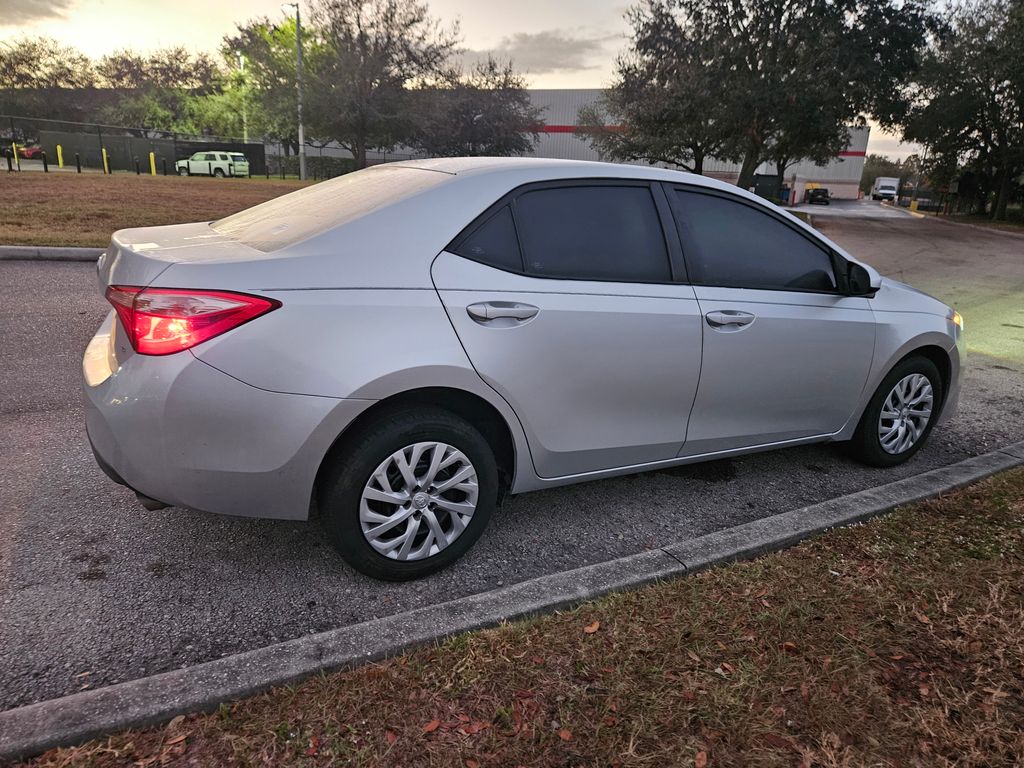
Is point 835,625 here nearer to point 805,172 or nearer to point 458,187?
point 458,187

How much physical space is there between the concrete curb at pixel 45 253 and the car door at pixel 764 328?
28.0 ft

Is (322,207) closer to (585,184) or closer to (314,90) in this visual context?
(585,184)

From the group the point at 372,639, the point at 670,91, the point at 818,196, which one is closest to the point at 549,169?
the point at 372,639

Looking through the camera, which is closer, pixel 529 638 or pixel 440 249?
pixel 529 638

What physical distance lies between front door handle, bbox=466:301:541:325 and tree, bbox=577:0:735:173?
2674 cm

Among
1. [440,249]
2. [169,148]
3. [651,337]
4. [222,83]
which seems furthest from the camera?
[222,83]

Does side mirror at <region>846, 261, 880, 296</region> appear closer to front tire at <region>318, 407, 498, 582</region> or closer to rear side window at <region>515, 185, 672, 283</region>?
rear side window at <region>515, 185, 672, 283</region>

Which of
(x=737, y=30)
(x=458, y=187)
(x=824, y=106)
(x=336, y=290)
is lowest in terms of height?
(x=336, y=290)

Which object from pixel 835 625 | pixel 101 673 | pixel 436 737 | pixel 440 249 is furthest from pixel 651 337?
pixel 101 673

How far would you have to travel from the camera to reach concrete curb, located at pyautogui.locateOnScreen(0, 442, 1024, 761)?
6.51 ft

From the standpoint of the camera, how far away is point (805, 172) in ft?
249

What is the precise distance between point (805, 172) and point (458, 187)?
82268mm

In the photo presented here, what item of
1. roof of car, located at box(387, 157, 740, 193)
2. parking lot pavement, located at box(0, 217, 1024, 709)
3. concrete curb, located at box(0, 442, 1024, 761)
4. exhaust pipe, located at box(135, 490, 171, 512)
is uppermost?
roof of car, located at box(387, 157, 740, 193)

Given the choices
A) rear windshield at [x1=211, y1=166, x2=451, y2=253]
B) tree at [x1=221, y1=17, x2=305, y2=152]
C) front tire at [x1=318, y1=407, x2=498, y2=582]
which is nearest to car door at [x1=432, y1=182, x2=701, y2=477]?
front tire at [x1=318, y1=407, x2=498, y2=582]
